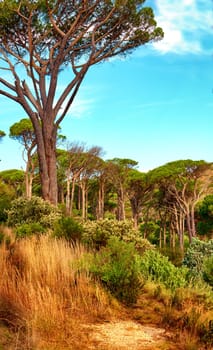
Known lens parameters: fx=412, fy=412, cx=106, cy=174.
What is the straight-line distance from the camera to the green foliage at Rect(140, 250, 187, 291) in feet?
23.6

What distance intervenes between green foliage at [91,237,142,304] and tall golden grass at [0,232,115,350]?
0.67 feet

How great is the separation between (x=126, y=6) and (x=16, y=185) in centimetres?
3526

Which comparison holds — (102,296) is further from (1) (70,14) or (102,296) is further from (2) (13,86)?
(1) (70,14)

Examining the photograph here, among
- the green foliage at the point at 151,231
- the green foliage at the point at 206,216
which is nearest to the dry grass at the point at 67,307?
the green foliage at the point at 206,216

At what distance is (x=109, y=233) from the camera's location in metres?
10.1

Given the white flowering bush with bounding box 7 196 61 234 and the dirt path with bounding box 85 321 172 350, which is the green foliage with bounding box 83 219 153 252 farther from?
the dirt path with bounding box 85 321 172 350

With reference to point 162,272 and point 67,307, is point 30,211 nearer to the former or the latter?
point 162,272

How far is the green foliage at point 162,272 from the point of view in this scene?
23.6ft

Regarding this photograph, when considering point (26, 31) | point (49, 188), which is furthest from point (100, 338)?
point (26, 31)

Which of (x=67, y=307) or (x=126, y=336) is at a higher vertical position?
(x=67, y=307)

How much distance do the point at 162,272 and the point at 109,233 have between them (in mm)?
2725

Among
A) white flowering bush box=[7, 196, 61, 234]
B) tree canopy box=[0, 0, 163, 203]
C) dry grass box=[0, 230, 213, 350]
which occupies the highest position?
tree canopy box=[0, 0, 163, 203]

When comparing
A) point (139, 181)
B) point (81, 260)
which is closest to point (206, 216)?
point (139, 181)

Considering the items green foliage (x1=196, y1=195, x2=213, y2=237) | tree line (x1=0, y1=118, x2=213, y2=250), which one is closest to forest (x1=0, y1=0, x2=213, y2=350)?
tree line (x1=0, y1=118, x2=213, y2=250)
